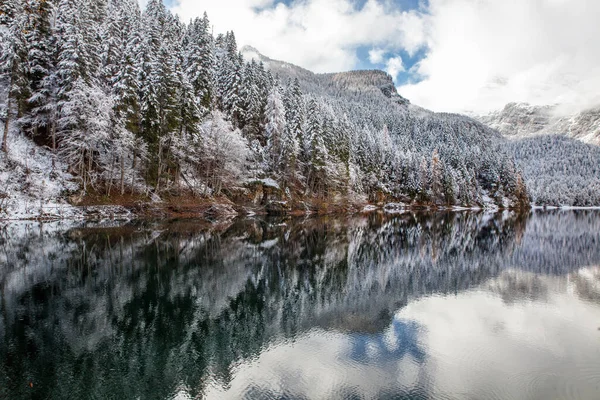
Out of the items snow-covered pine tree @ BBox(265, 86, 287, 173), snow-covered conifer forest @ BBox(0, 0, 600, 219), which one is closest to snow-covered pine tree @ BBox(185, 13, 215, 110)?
snow-covered conifer forest @ BBox(0, 0, 600, 219)

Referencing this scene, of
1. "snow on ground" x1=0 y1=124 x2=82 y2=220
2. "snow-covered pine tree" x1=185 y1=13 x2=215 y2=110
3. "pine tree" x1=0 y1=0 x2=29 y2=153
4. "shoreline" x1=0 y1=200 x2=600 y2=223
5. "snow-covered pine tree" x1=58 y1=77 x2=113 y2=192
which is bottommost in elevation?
"shoreline" x1=0 y1=200 x2=600 y2=223

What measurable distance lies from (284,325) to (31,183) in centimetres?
3715

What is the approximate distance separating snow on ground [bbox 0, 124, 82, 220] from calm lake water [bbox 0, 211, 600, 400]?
13.4 m

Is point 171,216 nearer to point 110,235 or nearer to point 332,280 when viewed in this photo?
point 110,235

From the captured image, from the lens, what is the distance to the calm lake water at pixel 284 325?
846 centimetres

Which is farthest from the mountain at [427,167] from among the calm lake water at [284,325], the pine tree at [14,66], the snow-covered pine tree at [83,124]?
the calm lake water at [284,325]

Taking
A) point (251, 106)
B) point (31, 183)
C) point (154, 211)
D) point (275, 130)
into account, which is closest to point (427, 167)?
point (275, 130)

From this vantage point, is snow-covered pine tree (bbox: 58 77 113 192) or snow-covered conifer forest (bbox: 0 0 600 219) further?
snow-covered conifer forest (bbox: 0 0 600 219)

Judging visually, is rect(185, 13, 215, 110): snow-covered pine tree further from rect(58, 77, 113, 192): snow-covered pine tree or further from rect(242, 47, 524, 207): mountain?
rect(242, 47, 524, 207): mountain

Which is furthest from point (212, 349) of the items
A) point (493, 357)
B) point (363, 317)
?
point (493, 357)

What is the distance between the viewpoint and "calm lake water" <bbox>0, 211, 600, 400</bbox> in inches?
333

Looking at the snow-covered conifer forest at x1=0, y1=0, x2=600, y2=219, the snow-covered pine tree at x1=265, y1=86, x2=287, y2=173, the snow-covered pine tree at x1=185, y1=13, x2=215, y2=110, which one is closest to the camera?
the snow-covered conifer forest at x1=0, y1=0, x2=600, y2=219

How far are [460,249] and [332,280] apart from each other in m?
16.4

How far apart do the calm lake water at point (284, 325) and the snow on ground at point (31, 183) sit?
44.0 ft
